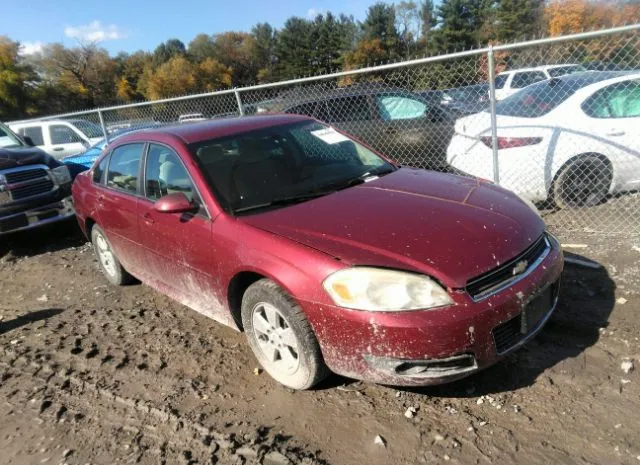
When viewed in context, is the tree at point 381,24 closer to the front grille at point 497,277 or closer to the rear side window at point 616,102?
the rear side window at point 616,102

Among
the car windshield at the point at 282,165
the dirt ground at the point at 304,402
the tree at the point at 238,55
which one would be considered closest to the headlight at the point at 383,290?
the dirt ground at the point at 304,402

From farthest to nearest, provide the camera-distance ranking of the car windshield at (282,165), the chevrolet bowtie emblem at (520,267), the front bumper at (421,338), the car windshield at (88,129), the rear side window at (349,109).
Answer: the car windshield at (88,129) → the rear side window at (349,109) → the car windshield at (282,165) → the chevrolet bowtie emblem at (520,267) → the front bumper at (421,338)

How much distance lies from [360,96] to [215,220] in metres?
5.27

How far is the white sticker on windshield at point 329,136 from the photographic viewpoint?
165 inches

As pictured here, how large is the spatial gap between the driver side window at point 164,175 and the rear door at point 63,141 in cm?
941

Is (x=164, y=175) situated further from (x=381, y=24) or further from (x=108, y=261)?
(x=381, y=24)

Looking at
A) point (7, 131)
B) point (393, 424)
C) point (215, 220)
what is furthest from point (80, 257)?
point (393, 424)

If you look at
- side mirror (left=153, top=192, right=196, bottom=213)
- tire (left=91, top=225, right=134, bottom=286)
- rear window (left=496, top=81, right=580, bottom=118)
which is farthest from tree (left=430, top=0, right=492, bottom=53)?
side mirror (left=153, top=192, right=196, bottom=213)

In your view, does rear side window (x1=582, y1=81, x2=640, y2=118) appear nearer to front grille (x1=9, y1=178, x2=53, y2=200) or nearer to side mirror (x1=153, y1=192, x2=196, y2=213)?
side mirror (x1=153, y1=192, x2=196, y2=213)

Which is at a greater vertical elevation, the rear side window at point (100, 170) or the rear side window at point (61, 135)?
the rear side window at point (100, 170)

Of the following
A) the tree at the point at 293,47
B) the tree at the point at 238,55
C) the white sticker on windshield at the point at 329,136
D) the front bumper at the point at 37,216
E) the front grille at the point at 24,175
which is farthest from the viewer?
the tree at the point at 238,55

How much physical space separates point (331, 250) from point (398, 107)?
227 inches

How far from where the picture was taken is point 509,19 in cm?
4834

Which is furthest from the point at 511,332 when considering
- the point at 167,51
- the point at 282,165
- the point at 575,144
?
the point at 167,51
